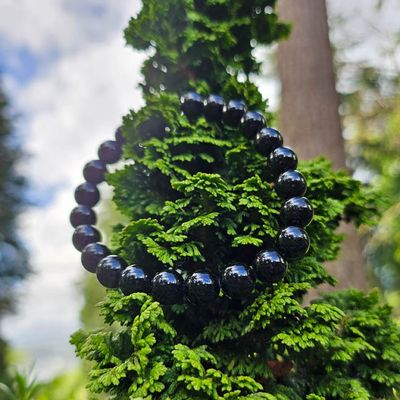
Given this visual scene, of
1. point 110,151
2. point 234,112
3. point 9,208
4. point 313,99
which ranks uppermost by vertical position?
point 9,208

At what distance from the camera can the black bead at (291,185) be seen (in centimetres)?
205

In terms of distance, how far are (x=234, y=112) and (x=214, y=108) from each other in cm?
11

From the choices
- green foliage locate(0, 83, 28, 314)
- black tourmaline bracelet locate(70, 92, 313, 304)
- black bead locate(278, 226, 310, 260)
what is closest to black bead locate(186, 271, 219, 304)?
black tourmaline bracelet locate(70, 92, 313, 304)

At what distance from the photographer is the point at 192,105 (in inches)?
93.1

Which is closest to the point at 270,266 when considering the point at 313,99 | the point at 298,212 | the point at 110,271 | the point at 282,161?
the point at 298,212

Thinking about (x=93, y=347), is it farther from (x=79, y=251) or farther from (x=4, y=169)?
(x=4, y=169)

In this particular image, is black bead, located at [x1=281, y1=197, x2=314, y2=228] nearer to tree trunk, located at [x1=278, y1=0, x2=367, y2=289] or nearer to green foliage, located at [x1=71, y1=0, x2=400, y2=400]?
green foliage, located at [x1=71, y1=0, x2=400, y2=400]

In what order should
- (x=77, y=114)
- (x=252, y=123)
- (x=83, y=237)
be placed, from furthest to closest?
(x=77, y=114)
(x=83, y=237)
(x=252, y=123)

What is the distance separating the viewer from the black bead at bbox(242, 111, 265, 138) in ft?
7.46

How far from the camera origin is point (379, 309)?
7.91 feet

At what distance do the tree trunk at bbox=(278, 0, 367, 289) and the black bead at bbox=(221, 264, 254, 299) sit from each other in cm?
191

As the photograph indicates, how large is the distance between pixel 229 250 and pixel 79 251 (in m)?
0.90

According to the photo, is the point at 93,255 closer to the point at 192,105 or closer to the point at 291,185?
the point at 192,105

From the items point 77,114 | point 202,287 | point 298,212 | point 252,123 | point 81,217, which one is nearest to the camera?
point 202,287
